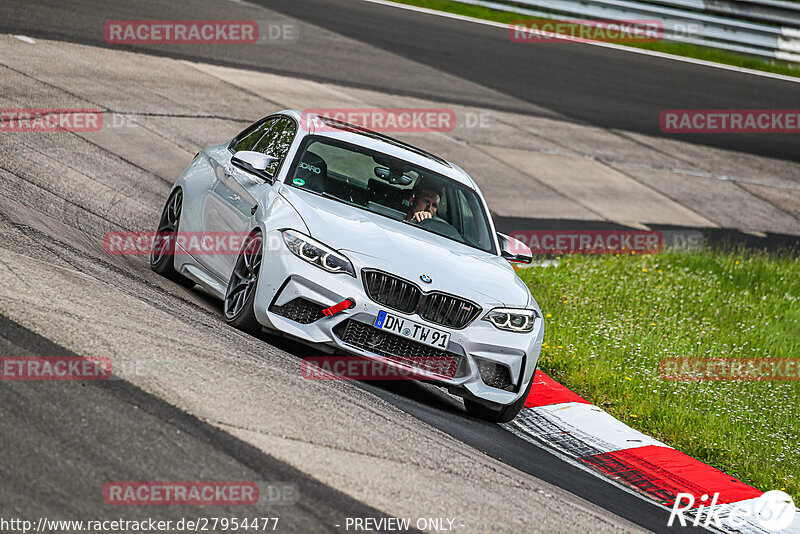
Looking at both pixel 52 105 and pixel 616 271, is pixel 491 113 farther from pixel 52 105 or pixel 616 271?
pixel 52 105

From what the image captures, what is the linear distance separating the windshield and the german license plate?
1.30m

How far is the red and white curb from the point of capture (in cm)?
679

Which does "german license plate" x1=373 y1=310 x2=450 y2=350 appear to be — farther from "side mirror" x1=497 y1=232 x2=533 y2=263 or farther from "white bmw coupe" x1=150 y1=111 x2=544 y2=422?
"side mirror" x1=497 y1=232 x2=533 y2=263

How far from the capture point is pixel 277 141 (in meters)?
8.42

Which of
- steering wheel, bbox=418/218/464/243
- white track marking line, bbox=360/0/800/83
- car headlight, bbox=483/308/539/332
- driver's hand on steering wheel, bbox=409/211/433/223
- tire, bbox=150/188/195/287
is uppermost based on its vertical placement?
white track marking line, bbox=360/0/800/83

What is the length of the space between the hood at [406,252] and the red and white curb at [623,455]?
1.02 metres

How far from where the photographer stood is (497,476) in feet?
18.6

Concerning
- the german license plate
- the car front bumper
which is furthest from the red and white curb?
the german license plate

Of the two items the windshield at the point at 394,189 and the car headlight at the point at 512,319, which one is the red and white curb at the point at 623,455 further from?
the windshield at the point at 394,189

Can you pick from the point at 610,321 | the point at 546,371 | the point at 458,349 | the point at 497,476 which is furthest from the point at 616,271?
the point at 497,476

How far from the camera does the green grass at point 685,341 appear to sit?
7762 millimetres

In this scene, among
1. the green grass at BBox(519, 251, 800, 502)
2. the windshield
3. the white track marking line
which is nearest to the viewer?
the green grass at BBox(519, 251, 800, 502)

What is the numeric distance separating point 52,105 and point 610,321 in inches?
286

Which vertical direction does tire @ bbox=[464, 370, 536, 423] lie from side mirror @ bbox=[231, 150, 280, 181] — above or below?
below
